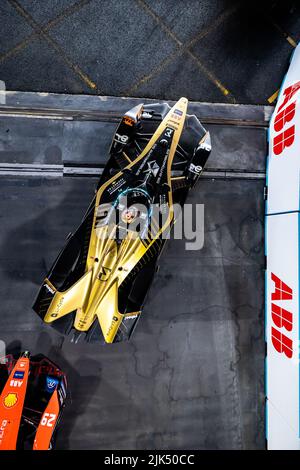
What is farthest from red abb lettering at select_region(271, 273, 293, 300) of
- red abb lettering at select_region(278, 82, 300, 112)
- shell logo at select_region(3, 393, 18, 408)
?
shell logo at select_region(3, 393, 18, 408)

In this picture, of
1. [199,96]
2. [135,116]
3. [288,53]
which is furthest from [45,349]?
[288,53]

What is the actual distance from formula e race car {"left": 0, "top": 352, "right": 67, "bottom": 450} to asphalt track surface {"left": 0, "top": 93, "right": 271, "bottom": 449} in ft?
1.27

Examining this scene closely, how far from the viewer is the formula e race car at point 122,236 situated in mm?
6066

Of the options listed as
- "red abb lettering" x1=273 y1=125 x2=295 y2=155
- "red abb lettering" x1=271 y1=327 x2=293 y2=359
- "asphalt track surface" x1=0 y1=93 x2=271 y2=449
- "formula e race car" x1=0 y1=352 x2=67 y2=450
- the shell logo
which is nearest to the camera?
"formula e race car" x1=0 y1=352 x2=67 y2=450

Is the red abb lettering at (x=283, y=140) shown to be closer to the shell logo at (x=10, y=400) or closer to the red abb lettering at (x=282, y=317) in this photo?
the red abb lettering at (x=282, y=317)

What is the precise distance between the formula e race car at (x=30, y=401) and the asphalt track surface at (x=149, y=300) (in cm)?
39

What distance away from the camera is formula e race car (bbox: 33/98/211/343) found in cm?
607

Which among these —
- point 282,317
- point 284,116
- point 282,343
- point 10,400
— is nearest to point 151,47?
point 284,116

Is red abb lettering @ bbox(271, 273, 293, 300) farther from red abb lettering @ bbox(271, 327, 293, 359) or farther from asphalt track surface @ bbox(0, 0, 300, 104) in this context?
asphalt track surface @ bbox(0, 0, 300, 104)

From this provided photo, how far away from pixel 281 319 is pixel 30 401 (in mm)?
4587

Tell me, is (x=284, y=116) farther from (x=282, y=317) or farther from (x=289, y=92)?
(x=282, y=317)

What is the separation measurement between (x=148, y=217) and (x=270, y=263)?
260cm

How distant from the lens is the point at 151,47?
7.82 metres

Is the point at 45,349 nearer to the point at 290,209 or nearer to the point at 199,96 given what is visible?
the point at 290,209
